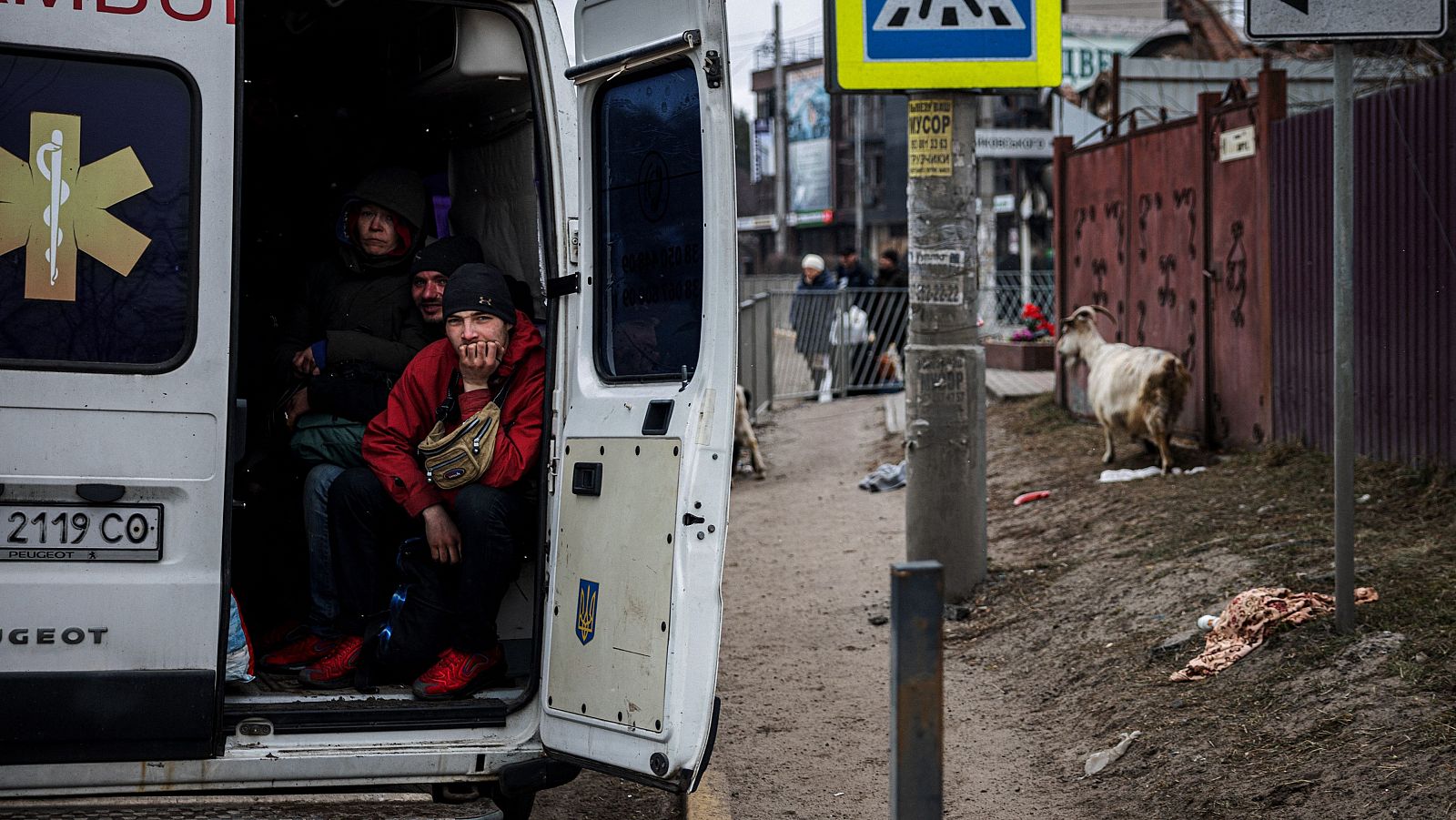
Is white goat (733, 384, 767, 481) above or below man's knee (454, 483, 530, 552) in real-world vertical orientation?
above

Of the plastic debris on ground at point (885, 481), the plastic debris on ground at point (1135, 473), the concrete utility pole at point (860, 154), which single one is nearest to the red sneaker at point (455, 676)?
the plastic debris on ground at point (1135, 473)

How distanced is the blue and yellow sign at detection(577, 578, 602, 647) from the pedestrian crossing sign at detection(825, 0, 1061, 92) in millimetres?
3656

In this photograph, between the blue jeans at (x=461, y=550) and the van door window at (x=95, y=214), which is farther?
the blue jeans at (x=461, y=550)

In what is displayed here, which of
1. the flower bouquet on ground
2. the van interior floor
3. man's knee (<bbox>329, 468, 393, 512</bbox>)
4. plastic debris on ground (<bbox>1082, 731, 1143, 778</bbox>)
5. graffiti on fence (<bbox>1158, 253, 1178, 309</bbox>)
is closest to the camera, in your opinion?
the van interior floor

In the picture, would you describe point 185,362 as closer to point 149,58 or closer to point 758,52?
point 149,58

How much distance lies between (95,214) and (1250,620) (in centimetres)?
426

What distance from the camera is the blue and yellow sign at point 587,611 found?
3.84 meters

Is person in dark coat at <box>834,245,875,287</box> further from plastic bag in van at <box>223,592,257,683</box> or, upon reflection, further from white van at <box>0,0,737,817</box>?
plastic bag in van at <box>223,592,257,683</box>

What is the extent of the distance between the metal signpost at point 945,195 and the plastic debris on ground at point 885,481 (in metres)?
3.85

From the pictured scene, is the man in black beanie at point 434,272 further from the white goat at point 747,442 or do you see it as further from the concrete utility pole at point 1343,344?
the white goat at point 747,442

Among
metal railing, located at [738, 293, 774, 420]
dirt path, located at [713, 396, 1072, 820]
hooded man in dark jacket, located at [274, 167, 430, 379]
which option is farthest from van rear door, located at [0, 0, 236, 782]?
metal railing, located at [738, 293, 774, 420]

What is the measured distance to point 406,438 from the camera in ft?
14.4

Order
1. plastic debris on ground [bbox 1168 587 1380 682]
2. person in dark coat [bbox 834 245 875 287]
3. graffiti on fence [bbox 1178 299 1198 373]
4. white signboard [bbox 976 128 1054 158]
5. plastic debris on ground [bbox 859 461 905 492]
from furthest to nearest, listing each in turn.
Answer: white signboard [bbox 976 128 1054 158] → person in dark coat [bbox 834 245 875 287] → plastic debris on ground [bbox 859 461 905 492] → graffiti on fence [bbox 1178 299 1198 373] → plastic debris on ground [bbox 1168 587 1380 682]

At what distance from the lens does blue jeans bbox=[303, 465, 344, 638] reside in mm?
4516
